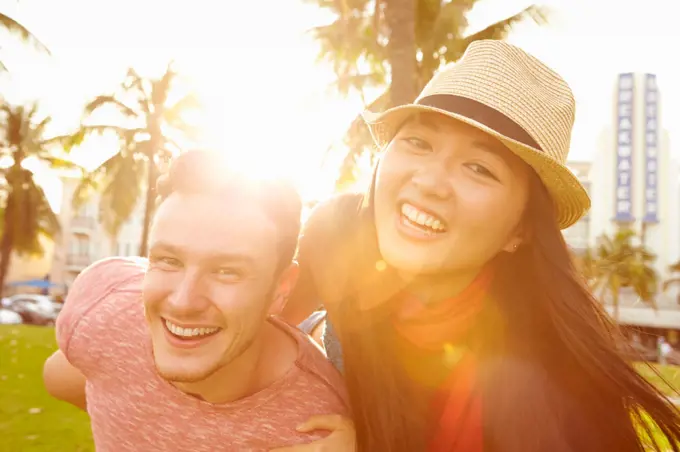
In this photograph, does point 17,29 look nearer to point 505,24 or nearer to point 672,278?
point 505,24

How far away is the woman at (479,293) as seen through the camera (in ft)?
7.01

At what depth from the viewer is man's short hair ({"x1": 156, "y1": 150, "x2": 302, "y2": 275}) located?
1.78 metres

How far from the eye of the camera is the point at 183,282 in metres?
1.69

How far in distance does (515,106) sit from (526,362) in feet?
3.17

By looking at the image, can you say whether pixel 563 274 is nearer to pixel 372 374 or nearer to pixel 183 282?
pixel 372 374

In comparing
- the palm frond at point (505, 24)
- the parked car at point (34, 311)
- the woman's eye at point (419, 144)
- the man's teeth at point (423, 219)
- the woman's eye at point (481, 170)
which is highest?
the palm frond at point (505, 24)

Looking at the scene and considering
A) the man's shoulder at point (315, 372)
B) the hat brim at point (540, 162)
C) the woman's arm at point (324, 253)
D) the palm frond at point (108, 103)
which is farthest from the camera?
the palm frond at point (108, 103)

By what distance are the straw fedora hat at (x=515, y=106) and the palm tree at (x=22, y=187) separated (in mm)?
28065

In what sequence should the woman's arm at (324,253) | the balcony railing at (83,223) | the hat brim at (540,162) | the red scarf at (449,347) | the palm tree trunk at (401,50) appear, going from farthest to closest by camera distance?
the balcony railing at (83,223) → the palm tree trunk at (401,50) → the woman's arm at (324,253) → the red scarf at (449,347) → the hat brim at (540,162)

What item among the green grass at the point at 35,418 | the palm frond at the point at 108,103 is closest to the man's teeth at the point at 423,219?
the green grass at the point at 35,418

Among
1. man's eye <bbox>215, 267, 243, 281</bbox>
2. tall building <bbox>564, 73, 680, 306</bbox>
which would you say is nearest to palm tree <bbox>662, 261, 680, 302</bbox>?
tall building <bbox>564, 73, 680, 306</bbox>

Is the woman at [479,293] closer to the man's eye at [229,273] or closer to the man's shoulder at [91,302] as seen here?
the man's eye at [229,273]

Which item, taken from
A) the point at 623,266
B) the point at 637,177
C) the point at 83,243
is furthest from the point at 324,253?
the point at 83,243

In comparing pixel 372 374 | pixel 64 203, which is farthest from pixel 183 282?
pixel 64 203
